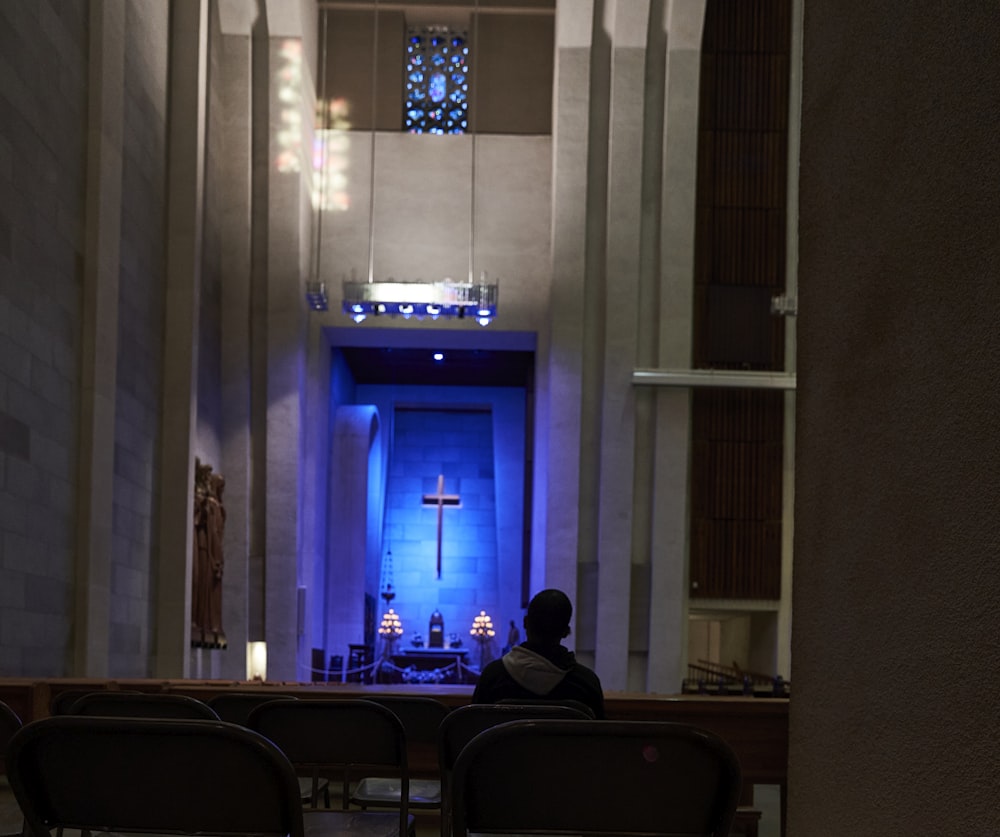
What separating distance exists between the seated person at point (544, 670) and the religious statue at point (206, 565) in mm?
10871

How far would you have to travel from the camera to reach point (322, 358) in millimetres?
18484

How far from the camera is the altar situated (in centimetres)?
2003

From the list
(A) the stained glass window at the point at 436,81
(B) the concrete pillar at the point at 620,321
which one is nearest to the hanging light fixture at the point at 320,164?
(A) the stained glass window at the point at 436,81

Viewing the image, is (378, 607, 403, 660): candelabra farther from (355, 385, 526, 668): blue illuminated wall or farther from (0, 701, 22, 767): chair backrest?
(0, 701, 22, 767): chair backrest

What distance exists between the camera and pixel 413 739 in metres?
3.68

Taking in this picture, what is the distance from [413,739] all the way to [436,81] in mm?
16540

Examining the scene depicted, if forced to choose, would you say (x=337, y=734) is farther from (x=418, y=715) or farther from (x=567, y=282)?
(x=567, y=282)

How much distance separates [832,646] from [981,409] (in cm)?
73

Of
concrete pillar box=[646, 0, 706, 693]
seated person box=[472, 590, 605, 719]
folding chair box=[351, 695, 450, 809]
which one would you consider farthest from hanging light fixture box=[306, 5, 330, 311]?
seated person box=[472, 590, 605, 719]

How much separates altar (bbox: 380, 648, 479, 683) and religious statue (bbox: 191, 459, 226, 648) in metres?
5.20

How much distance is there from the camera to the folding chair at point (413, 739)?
3.62 metres

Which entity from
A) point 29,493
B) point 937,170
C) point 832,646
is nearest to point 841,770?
point 832,646

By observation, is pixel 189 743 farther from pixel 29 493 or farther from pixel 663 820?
pixel 29 493

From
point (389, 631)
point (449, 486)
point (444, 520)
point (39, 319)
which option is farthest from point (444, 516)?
point (39, 319)
